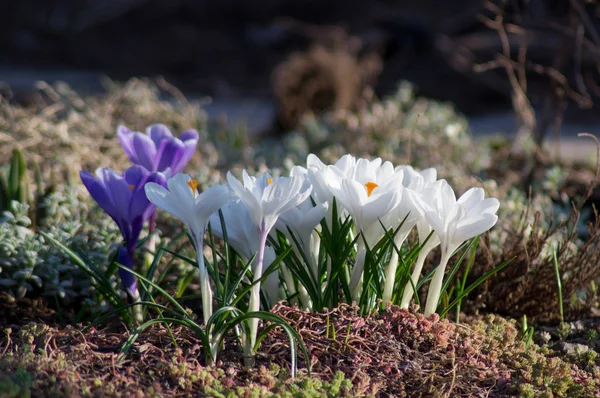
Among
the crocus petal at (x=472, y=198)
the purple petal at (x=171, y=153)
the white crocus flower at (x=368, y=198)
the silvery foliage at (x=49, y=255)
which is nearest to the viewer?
the white crocus flower at (x=368, y=198)

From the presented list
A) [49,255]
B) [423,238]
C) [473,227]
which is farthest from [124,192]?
[473,227]

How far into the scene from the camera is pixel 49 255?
7.56 feet

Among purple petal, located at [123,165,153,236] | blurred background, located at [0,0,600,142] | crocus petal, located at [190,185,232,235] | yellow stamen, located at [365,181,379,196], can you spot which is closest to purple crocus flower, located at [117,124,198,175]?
purple petal, located at [123,165,153,236]

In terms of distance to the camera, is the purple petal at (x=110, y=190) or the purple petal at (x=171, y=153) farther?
the purple petal at (x=171, y=153)

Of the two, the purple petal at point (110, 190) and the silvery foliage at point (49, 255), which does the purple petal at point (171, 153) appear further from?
the silvery foliage at point (49, 255)

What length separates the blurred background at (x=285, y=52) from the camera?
6793 millimetres

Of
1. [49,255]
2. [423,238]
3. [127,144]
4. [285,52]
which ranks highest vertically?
[285,52]

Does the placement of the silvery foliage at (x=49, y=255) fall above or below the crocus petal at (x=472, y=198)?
below

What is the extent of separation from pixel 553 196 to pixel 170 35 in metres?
11.2

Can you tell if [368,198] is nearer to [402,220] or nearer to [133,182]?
[402,220]

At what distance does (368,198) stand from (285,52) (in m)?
11.5

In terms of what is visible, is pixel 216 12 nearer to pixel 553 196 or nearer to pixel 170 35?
pixel 170 35

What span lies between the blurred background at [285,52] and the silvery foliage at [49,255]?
351 cm

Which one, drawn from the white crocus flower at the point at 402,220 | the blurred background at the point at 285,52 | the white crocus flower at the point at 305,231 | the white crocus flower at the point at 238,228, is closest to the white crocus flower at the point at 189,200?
the white crocus flower at the point at 238,228
